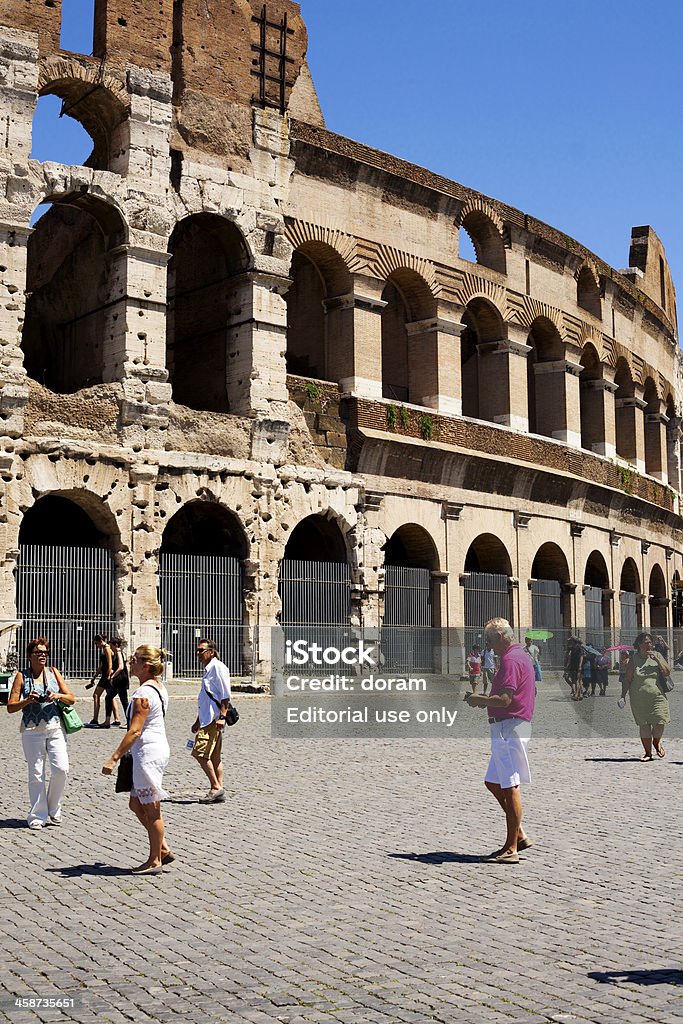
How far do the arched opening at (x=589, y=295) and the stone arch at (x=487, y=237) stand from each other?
4099 millimetres

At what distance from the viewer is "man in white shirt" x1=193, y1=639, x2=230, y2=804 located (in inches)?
374

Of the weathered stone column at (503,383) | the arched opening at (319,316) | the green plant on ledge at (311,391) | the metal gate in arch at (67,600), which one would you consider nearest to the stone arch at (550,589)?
the weathered stone column at (503,383)

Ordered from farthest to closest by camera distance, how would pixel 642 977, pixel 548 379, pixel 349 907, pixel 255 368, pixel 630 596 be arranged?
pixel 630 596
pixel 548 379
pixel 255 368
pixel 349 907
pixel 642 977

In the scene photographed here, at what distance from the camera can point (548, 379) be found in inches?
1109

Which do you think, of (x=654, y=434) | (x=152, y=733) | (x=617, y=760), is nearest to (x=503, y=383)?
(x=654, y=434)

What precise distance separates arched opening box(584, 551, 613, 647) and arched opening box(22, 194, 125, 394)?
1296 cm

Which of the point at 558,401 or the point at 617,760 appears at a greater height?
the point at 558,401

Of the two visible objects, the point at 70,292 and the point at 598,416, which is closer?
the point at 70,292

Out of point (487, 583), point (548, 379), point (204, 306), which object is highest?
point (204, 306)

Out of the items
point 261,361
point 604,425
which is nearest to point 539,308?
point 604,425

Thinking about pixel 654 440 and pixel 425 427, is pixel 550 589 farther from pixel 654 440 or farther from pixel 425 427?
pixel 654 440

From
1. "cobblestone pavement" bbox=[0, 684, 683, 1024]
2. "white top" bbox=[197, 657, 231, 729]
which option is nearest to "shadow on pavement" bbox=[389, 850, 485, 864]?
"cobblestone pavement" bbox=[0, 684, 683, 1024]

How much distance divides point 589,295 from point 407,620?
11029mm

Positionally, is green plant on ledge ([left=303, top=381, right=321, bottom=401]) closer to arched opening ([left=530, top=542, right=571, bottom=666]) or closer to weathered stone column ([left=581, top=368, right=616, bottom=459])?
arched opening ([left=530, top=542, right=571, bottom=666])
